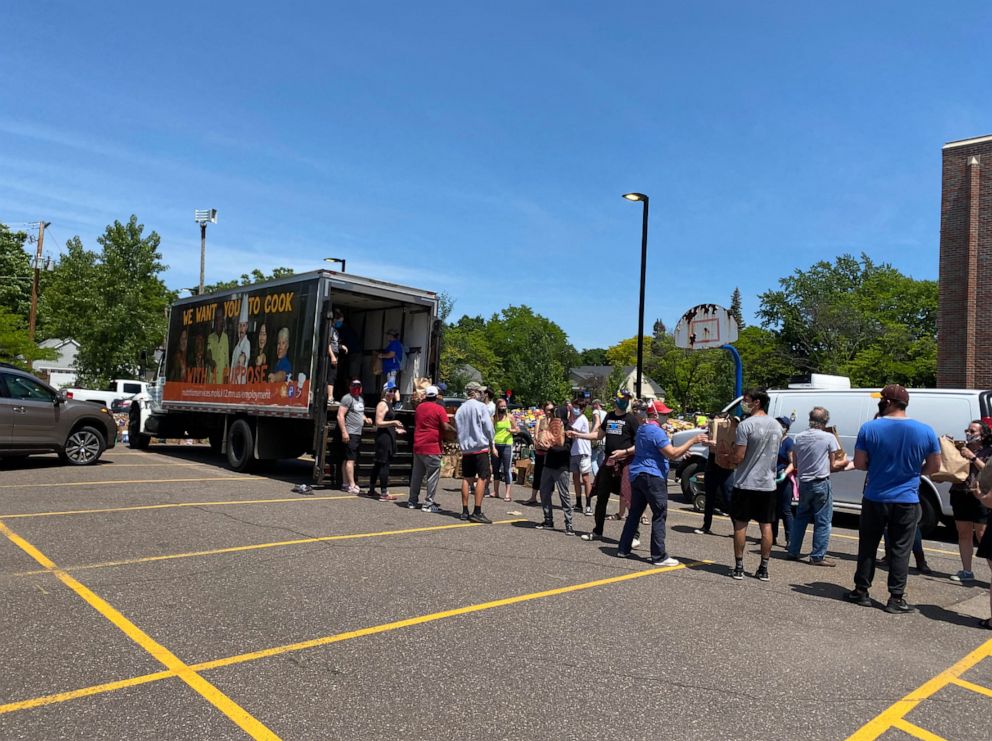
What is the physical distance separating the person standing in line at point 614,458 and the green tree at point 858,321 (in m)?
41.9

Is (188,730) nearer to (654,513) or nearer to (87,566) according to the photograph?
(87,566)

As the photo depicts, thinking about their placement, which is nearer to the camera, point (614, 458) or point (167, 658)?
point (167, 658)

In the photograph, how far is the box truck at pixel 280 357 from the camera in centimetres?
1148

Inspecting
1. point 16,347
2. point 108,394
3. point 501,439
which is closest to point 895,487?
point 501,439

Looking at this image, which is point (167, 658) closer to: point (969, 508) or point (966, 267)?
point (969, 508)

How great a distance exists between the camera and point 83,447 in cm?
1281

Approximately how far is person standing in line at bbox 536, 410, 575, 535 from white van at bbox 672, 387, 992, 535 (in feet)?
10.6

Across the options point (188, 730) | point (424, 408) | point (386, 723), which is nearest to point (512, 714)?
point (386, 723)

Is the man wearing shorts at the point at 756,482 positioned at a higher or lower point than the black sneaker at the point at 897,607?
higher

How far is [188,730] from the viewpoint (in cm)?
323

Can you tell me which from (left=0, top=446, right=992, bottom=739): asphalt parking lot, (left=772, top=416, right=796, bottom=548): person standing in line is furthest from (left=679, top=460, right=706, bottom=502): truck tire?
(left=0, top=446, right=992, bottom=739): asphalt parking lot

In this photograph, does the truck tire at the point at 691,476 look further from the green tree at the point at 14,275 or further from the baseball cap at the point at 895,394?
the green tree at the point at 14,275

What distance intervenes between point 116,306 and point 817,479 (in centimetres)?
3643

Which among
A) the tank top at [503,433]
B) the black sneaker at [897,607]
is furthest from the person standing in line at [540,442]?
the black sneaker at [897,607]
